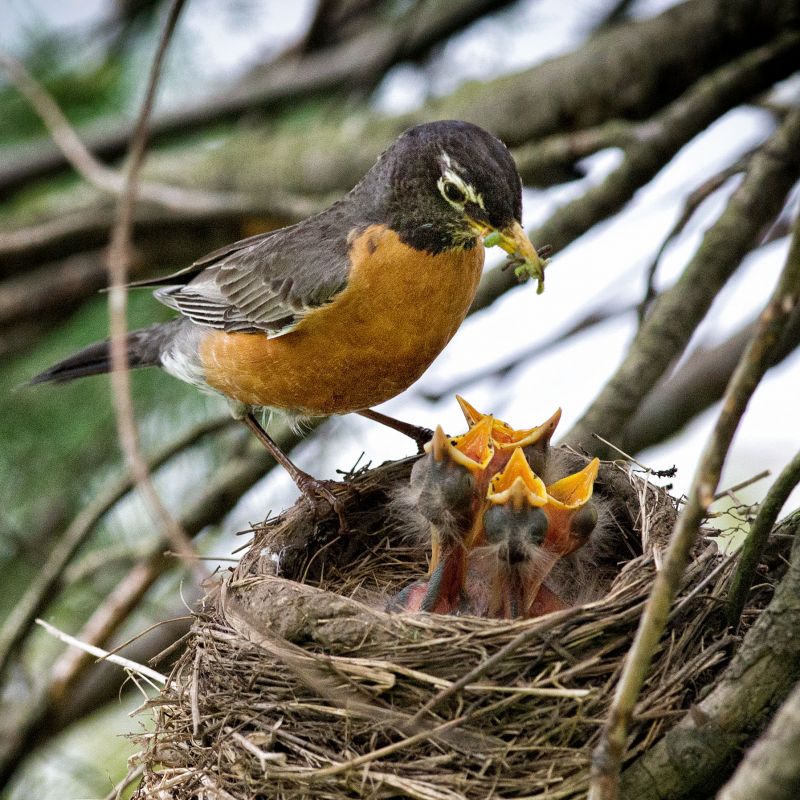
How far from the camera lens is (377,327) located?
3.40 meters

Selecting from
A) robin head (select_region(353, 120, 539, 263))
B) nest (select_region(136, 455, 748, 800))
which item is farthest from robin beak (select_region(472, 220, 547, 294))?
nest (select_region(136, 455, 748, 800))

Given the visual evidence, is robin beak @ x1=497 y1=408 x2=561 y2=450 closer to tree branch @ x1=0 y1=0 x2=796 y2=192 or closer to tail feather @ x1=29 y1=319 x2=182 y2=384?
tree branch @ x1=0 y1=0 x2=796 y2=192

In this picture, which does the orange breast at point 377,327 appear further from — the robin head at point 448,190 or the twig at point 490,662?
the twig at point 490,662

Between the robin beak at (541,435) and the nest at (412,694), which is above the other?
the robin beak at (541,435)

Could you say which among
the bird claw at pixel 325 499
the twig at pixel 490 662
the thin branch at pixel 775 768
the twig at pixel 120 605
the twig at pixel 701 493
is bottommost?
the thin branch at pixel 775 768

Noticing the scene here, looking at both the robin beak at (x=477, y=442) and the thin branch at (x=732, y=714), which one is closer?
the thin branch at (x=732, y=714)

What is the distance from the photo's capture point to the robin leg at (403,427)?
157 inches

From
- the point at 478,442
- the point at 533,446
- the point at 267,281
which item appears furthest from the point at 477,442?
the point at 267,281

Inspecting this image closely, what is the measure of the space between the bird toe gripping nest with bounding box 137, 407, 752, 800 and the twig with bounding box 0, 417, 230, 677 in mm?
1164

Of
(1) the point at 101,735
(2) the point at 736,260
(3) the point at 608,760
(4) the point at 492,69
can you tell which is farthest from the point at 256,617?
(4) the point at 492,69

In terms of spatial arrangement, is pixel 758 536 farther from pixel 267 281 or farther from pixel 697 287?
pixel 267 281

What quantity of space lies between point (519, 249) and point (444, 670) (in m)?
1.15

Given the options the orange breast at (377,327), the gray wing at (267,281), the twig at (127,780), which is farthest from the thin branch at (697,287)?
the twig at (127,780)

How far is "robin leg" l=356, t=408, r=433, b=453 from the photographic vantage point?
13.0 feet
